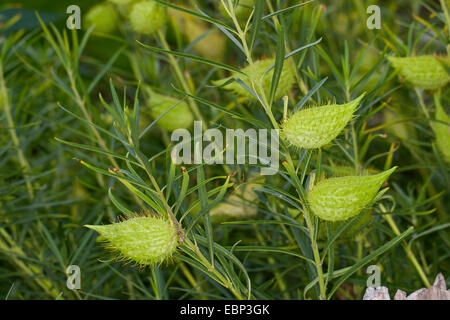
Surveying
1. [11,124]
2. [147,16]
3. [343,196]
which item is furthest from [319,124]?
[11,124]

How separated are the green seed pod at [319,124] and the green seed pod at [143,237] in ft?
0.36

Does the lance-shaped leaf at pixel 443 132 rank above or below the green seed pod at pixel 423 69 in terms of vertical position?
below

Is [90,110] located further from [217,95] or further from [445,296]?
[445,296]

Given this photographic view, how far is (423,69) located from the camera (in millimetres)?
513

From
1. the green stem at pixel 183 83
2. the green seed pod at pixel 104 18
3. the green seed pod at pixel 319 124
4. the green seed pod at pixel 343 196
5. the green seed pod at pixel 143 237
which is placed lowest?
the green seed pod at pixel 143 237

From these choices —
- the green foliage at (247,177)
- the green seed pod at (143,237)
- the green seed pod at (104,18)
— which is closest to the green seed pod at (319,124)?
the green foliage at (247,177)

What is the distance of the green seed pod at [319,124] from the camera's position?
353 mm

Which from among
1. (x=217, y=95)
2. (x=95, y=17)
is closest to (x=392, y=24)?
(x=217, y=95)

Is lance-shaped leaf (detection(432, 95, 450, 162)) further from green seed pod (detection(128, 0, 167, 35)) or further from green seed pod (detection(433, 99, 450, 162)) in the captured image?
green seed pod (detection(128, 0, 167, 35))

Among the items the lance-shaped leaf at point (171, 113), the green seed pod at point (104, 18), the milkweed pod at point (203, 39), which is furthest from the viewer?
the milkweed pod at point (203, 39)

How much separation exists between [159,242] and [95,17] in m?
0.62

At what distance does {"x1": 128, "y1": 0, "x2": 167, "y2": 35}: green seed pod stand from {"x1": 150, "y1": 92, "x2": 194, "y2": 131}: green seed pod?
0.29ft

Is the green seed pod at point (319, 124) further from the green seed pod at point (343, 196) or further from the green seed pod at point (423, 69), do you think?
the green seed pod at point (423, 69)
